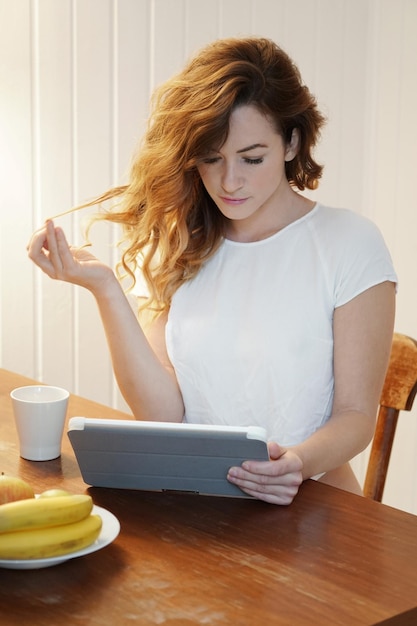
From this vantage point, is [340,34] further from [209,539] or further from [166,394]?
[209,539]

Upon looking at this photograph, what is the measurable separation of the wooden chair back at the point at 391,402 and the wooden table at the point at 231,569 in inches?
20.5

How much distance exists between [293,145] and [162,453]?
2.91ft

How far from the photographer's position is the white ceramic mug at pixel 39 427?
1526 millimetres

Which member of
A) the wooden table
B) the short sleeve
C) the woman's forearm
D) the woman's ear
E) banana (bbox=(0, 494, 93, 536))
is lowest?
the woman's forearm

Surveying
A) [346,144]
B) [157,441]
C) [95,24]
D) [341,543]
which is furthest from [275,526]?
[346,144]

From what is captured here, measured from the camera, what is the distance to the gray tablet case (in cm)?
131

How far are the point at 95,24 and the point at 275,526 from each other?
207 cm

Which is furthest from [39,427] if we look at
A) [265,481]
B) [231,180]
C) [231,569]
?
[231,180]

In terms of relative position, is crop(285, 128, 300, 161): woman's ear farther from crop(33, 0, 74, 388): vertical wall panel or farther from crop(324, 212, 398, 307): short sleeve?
crop(33, 0, 74, 388): vertical wall panel

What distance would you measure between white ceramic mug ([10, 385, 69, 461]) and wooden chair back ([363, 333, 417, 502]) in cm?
71

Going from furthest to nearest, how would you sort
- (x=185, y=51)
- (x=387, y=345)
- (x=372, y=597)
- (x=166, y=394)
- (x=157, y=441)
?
(x=185, y=51) < (x=166, y=394) < (x=387, y=345) < (x=157, y=441) < (x=372, y=597)

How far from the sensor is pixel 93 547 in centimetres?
114

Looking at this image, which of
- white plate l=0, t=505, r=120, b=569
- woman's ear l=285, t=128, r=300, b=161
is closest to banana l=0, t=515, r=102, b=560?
white plate l=0, t=505, r=120, b=569

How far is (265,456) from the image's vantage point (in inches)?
53.8
